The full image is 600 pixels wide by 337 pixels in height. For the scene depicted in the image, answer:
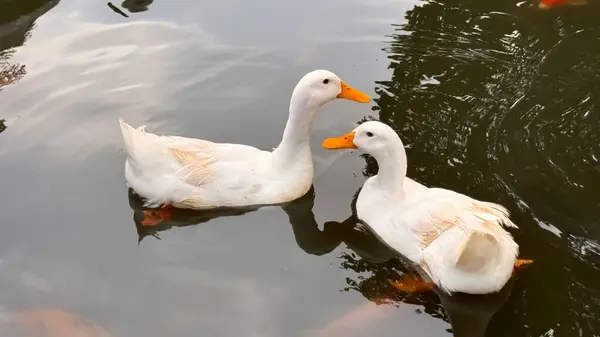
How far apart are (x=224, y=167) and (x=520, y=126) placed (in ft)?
7.61

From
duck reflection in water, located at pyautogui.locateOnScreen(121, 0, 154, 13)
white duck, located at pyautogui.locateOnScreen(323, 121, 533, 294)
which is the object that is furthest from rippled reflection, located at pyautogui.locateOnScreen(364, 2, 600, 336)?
duck reflection in water, located at pyautogui.locateOnScreen(121, 0, 154, 13)

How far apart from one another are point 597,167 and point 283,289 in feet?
7.78

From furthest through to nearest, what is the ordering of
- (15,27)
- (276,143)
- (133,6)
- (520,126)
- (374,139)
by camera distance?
(133,6) < (15,27) < (276,143) < (520,126) < (374,139)

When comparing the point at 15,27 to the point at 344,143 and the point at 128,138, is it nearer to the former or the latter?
the point at 128,138

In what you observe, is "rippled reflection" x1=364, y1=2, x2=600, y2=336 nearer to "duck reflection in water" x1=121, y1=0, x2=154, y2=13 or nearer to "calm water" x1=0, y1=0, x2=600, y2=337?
"calm water" x1=0, y1=0, x2=600, y2=337

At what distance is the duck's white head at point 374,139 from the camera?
3.93 m

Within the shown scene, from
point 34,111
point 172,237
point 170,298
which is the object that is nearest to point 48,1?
point 34,111

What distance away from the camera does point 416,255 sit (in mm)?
3748

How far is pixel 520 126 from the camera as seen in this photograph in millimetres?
4891

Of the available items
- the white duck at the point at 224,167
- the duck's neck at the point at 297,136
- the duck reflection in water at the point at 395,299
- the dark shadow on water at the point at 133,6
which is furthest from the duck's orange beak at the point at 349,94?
the dark shadow on water at the point at 133,6

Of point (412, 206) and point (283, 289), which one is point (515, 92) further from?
point (283, 289)

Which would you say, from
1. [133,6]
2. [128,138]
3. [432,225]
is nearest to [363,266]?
[432,225]

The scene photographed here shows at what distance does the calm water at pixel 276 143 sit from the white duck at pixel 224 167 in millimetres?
183

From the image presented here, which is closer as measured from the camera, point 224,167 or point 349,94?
point 224,167
